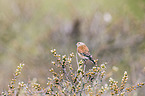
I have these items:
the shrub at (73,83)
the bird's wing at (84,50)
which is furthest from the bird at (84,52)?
the shrub at (73,83)

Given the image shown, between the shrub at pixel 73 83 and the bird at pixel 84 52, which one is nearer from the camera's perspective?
the shrub at pixel 73 83

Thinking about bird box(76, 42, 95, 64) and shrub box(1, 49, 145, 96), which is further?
bird box(76, 42, 95, 64)

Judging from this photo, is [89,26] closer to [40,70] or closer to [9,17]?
[40,70]

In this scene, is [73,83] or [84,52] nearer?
[73,83]

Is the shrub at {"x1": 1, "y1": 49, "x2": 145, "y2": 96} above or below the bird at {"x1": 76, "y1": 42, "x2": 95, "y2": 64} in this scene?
below

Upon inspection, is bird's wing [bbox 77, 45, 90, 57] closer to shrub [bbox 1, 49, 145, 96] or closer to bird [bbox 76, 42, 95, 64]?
bird [bbox 76, 42, 95, 64]

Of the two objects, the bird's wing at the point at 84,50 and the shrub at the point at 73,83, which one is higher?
the bird's wing at the point at 84,50

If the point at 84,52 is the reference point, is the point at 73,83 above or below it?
below

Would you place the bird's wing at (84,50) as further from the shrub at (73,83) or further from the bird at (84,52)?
the shrub at (73,83)

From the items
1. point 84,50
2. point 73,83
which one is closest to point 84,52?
point 84,50

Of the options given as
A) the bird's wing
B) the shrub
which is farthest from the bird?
the shrub

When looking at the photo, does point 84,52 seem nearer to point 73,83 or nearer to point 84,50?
point 84,50

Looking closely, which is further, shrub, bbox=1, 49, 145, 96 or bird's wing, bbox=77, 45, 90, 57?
bird's wing, bbox=77, 45, 90, 57

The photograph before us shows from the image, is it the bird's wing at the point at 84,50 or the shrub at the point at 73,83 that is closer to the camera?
the shrub at the point at 73,83
